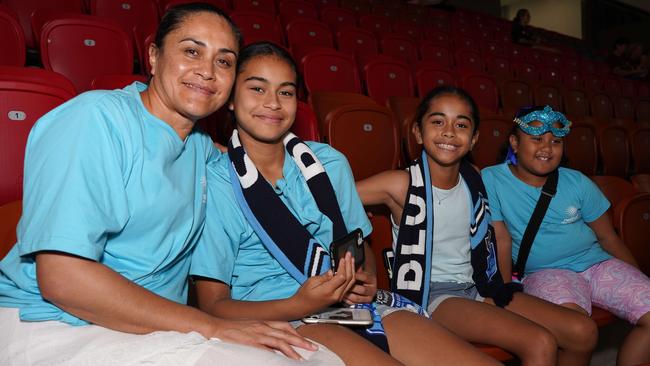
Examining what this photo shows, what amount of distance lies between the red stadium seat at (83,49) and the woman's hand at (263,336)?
2.12 metres

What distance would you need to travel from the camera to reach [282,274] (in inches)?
53.8

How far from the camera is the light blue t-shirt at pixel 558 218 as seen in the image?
2035 millimetres

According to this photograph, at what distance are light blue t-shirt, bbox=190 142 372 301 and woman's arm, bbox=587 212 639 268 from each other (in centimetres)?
135

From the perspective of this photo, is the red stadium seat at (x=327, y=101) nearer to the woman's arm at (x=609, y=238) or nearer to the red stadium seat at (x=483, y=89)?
the woman's arm at (x=609, y=238)

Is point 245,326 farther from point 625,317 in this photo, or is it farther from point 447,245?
point 625,317

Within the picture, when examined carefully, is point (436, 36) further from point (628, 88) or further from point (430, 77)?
point (628, 88)

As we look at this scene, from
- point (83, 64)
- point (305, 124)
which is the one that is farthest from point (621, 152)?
point (83, 64)

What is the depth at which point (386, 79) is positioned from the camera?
385 cm

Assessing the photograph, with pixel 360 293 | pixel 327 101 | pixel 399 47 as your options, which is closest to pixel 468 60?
pixel 399 47

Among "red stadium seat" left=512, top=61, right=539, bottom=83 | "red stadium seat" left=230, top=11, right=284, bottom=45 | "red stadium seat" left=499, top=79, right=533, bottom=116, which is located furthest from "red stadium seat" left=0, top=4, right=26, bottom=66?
"red stadium seat" left=512, top=61, right=539, bottom=83

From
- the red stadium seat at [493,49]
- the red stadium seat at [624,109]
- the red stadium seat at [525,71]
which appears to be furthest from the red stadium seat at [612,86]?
the red stadium seat at [493,49]

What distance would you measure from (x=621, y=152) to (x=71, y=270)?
4.22m

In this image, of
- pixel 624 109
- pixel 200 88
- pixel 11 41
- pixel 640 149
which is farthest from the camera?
pixel 624 109

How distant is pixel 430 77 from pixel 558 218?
2.39m
